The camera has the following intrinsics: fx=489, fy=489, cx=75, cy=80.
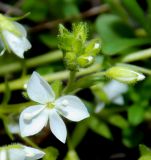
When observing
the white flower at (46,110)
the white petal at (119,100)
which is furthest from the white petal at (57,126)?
the white petal at (119,100)

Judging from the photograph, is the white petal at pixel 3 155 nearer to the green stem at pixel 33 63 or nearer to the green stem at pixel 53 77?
the green stem at pixel 53 77

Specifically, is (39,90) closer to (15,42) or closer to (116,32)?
(15,42)

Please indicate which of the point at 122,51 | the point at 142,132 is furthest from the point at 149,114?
the point at 122,51

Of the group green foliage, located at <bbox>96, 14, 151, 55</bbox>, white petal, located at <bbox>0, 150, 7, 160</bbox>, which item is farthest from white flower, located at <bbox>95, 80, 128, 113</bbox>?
white petal, located at <bbox>0, 150, 7, 160</bbox>

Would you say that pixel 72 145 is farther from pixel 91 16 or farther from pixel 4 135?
pixel 91 16

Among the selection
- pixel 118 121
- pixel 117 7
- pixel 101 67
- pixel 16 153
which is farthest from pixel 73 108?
pixel 117 7

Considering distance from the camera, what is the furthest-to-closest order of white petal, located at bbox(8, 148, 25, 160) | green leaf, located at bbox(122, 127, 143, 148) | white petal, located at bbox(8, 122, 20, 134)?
green leaf, located at bbox(122, 127, 143, 148) < white petal, located at bbox(8, 122, 20, 134) < white petal, located at bbox(8, 148, 25, 160)

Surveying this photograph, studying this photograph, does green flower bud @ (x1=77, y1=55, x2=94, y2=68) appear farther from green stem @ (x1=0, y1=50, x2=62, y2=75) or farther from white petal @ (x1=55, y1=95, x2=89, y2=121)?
green stem @ (x1=0, y1=50, x2=62, y2=75)
